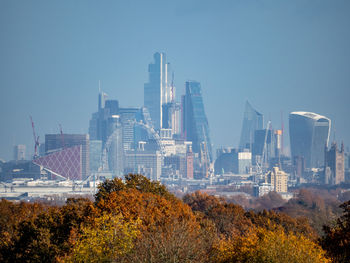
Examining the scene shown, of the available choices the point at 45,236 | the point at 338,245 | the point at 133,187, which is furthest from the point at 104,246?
the point at 133,187

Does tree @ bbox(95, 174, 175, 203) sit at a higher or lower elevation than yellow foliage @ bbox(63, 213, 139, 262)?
higher

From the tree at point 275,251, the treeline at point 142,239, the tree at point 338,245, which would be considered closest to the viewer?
the tree at point 275,251

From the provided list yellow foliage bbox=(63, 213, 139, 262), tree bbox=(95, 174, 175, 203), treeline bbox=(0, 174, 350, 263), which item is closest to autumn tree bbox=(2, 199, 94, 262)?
treeline bbox=(0, 174, 350, 263)

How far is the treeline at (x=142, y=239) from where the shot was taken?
26500mm

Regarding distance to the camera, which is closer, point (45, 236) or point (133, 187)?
point (45, 236)

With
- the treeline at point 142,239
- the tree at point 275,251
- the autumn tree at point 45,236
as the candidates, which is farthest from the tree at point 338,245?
the autumn tree at point 45,236

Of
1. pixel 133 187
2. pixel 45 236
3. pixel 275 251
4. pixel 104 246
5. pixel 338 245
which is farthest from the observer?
pixel 133 187

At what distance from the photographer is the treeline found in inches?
1043

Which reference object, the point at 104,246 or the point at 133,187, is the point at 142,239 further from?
the point at 133,187

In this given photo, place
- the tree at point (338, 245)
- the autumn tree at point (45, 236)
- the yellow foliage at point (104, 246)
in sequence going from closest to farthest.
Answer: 1. the yellow foliage at point (104, 246)
2. the tree at point (338, 245)
3. the autumn tree at point (45, 236)

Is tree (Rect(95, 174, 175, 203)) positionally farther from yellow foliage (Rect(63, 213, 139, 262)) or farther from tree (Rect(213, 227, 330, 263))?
tree (Rect(213, 227, 330, 263))

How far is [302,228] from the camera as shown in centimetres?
5341

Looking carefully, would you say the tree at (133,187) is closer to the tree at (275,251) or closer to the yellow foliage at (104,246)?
the yellow foliage at (104,246)

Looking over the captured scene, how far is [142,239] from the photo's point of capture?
2869cm
